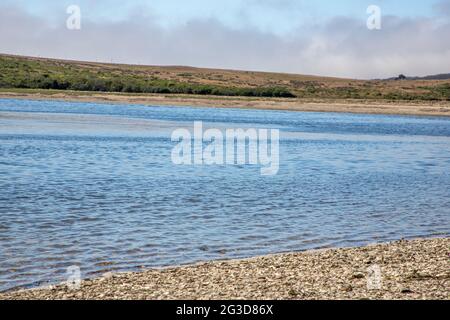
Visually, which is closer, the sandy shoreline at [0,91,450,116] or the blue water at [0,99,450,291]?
the blue water at [0,99,450,291]

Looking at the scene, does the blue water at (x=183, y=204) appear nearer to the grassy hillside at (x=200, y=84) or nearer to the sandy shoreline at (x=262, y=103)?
the sandy shoreline at (x=262, y=103)

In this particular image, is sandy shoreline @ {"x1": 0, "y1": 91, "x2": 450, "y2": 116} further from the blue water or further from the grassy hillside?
the blue water

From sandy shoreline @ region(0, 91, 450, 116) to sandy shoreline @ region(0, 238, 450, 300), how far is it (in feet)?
228

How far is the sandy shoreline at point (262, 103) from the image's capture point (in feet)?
271

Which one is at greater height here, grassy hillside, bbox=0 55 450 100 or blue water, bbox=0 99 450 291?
grassy hillside, bbox=0 55 450 100

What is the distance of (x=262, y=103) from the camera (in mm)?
86688

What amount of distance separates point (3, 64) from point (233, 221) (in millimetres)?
114205

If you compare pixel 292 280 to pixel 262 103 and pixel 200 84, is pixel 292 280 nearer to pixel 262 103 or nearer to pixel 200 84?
pixel 262 103

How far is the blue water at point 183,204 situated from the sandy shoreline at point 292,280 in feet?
3.06

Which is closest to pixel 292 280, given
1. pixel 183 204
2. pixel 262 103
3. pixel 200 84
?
pixel 183 204

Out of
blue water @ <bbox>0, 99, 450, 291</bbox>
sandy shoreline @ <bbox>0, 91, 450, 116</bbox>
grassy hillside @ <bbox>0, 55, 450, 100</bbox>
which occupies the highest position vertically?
grassy hillside @ <bbox>0, 55, 450, 100</bbox>

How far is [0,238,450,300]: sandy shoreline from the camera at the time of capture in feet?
32.6

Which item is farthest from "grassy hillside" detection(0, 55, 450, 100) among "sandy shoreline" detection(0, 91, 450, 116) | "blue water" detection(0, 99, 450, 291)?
"blue water" detection(0, 99, 450, 291)
